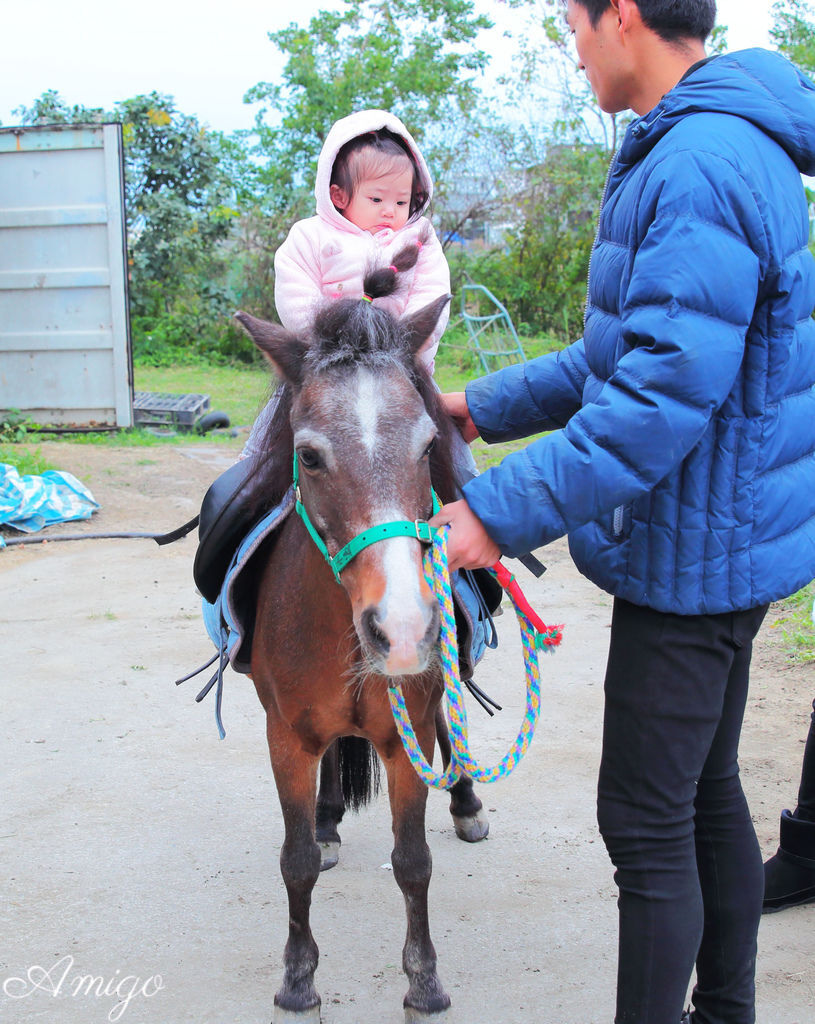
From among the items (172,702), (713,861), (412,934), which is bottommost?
(172,702)

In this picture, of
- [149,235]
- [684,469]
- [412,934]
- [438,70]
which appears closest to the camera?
[684,469]

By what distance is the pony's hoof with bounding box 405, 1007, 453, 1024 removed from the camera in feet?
7.27

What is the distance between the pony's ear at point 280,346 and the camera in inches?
75.8

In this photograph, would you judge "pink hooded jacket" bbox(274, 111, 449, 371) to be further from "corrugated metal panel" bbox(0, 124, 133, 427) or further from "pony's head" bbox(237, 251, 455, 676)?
"corrugated metal panel" bbox(0, 124, 133, 427)

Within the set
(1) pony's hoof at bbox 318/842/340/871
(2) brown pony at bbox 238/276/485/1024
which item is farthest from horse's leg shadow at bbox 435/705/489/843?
(2) brown pony at bbox 238/276/485/1024

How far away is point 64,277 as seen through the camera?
28.9 feet

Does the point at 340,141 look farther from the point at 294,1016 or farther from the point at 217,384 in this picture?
the point at 217,384

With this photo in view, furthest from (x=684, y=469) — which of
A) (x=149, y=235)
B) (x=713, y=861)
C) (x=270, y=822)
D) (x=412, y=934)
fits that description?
(x=149, y=235)

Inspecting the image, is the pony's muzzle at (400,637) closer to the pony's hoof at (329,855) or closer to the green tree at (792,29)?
the pony's hoof at (329,855)

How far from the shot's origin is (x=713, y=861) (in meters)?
1.83

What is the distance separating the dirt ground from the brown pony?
0.24 meters

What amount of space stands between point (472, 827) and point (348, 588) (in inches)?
62.1

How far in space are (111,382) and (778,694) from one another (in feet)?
22.8

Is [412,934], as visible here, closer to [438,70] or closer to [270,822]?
[270,822]
